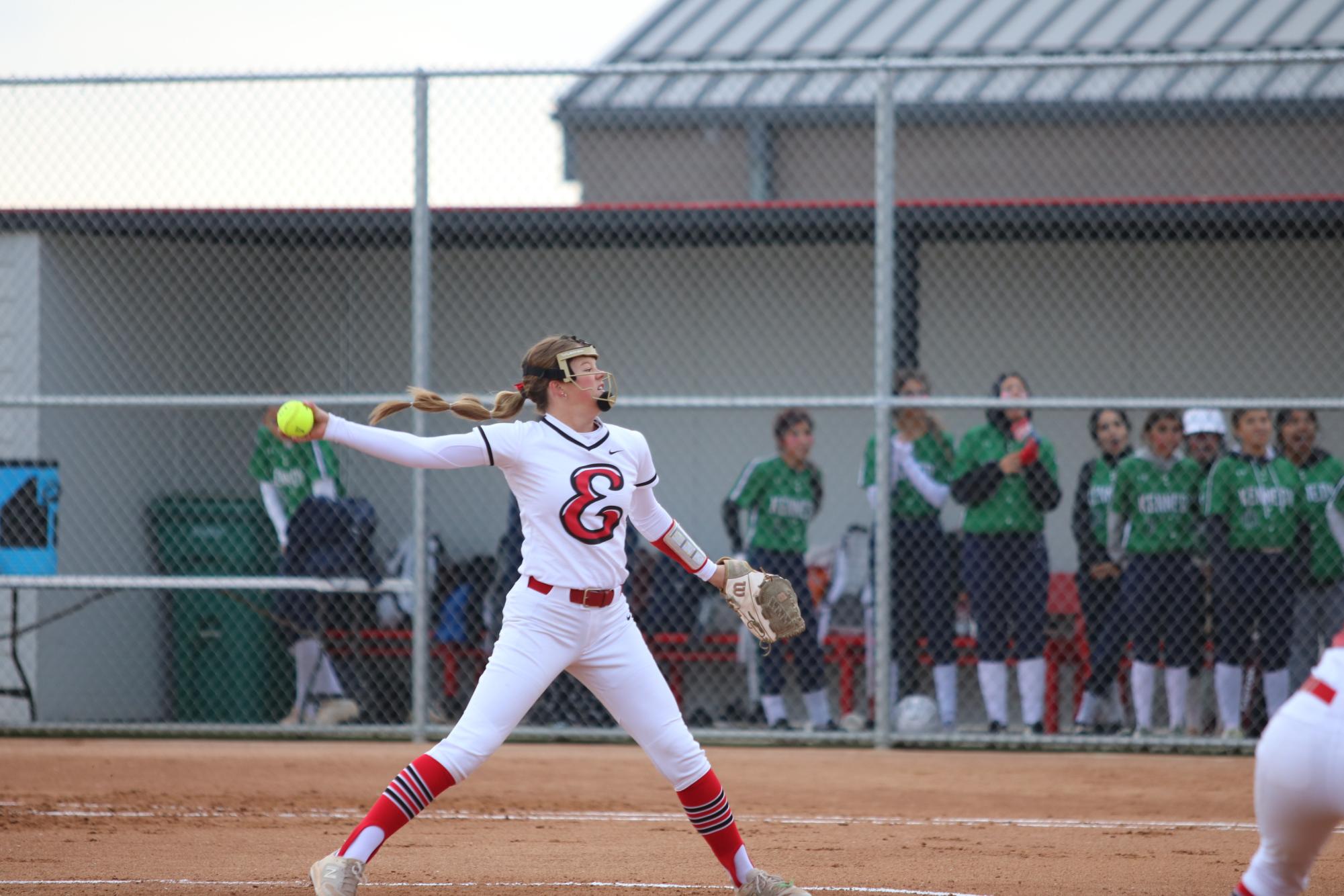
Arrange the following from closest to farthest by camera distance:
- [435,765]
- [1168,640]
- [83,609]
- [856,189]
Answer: [435,765], [1168,640], [83,609], [856,189]

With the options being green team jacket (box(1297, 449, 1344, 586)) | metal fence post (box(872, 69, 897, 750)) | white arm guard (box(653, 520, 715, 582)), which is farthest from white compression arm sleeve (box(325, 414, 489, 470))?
green team jacket (box(1297, 449, 1344, 586))

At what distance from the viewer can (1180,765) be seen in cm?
806

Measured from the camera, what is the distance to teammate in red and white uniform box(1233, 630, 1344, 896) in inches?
120

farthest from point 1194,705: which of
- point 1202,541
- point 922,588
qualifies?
point 922,588

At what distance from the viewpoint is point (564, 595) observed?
460cm

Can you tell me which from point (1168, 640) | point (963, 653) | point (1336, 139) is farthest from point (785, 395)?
point (1336, 139)

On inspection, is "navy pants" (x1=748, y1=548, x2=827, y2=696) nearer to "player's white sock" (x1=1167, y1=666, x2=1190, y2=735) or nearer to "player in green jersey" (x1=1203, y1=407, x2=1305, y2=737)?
"player's white sock" (x1=1167, y1=666, x2=1190, y2=735)

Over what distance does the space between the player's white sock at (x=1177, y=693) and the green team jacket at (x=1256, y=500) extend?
0.77 metres

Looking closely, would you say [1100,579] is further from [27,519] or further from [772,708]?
[27,519]

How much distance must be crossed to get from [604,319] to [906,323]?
7.49 feet

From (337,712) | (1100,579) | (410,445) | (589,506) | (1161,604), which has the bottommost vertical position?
(337,712)

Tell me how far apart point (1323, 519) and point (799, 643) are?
9.70ft

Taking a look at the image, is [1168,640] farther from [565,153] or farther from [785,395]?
[565,153]

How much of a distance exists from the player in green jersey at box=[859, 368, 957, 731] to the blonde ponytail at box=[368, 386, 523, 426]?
13.7 feet
